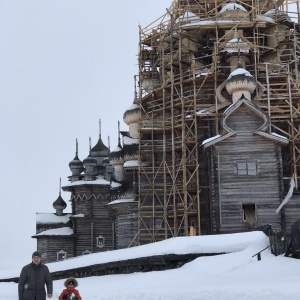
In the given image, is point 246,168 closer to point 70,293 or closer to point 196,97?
point 196,97

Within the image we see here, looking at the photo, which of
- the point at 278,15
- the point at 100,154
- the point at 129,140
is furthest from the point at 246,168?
the point at 100,154

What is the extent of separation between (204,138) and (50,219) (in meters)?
14.6

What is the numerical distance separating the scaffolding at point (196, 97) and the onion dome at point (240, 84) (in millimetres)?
1088

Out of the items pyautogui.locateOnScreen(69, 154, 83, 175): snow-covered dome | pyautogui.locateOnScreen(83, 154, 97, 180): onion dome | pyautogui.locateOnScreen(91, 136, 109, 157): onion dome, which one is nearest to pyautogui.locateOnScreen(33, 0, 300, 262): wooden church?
pyautogui.locateOnScreen(83, 154, 97, 180): onion dome

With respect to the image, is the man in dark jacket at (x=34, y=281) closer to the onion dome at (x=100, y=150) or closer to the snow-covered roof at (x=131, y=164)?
the snow-covered roof at (x=131, y=164)

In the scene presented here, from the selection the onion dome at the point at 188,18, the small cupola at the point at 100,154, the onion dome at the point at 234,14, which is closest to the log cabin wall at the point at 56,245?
the small cupola at the point at 100,154

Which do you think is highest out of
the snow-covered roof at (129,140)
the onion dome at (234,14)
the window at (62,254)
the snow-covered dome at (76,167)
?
the onion dome at (234,14)

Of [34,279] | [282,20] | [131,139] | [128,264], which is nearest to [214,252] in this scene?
[128,264]

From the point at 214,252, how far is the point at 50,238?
23233mm

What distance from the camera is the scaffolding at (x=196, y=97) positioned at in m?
28.1

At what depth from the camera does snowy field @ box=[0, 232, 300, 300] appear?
9.63m

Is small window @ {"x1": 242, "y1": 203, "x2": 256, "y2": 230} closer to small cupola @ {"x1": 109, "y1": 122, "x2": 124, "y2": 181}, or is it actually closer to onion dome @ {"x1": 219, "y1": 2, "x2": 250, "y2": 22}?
small cupola @ {"x1": 109, "y1": 122, "x2": 124, "y2": 181}

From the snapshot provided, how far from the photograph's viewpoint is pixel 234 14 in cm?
3225

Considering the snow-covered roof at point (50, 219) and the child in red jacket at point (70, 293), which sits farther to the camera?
the snow-covered roof at point (50, 219)
